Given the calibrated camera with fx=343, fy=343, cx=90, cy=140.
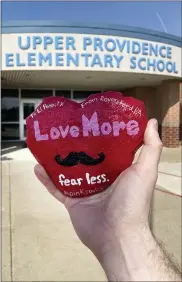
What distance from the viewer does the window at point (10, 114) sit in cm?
1609

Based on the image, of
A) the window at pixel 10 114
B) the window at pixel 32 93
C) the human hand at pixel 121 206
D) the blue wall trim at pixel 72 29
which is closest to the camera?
the human hand at pixel 121 206

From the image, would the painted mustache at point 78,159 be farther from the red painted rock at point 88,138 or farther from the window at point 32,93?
the window at point 32,93

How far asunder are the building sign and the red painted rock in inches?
371

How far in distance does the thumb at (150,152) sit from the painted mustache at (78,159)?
0.18m

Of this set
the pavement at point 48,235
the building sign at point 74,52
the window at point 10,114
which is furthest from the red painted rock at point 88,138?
the window at point 10,114

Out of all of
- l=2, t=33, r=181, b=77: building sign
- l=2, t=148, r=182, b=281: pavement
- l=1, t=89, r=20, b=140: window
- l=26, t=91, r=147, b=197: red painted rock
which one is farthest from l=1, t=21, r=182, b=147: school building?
l=26, t=91, r=147, b=197: red painted rock

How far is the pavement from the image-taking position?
10.6 ft

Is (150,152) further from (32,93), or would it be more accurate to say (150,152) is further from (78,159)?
(32,93)

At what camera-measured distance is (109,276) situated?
1.26 m

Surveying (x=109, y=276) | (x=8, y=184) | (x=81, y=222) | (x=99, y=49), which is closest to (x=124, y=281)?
(x=109, y=276)

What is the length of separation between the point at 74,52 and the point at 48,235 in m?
7.73

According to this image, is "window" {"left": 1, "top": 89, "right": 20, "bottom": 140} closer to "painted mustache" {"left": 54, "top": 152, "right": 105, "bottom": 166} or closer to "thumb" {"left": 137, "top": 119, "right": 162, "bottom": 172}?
"painted mustache" {"left": 54, "top": 152, "right": 105, "bottom": 166}

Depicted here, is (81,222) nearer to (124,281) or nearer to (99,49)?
(124,281)

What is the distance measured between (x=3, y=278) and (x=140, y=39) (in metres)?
9.65
